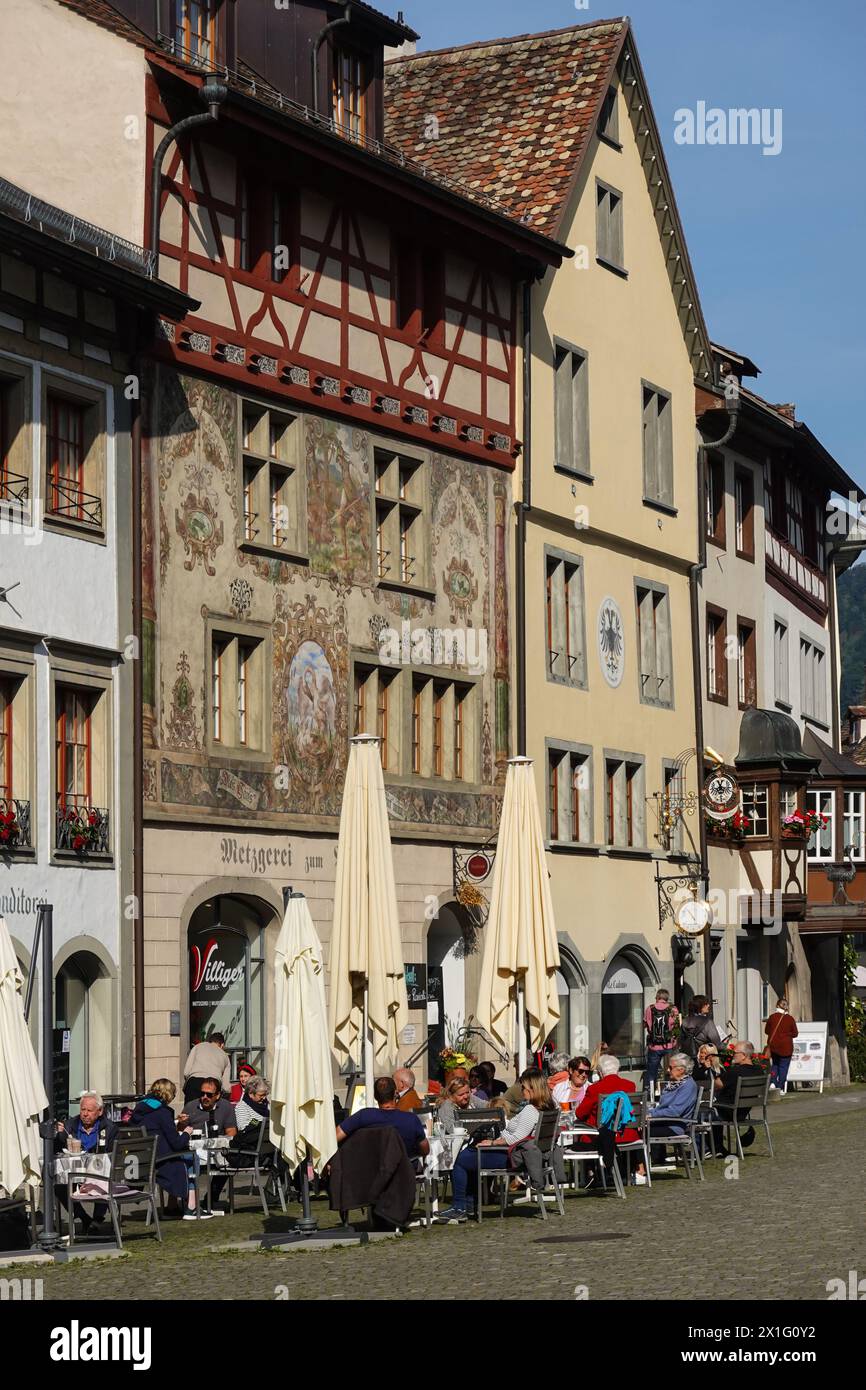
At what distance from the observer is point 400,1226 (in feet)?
61.3

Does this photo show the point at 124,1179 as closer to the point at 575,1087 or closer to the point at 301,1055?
the point at 301,1055

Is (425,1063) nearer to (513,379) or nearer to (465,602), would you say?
(465,602)

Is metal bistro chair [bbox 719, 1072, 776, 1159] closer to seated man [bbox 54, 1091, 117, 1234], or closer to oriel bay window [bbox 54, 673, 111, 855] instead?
seated man [bbox 54, 1091, 117, 1234]

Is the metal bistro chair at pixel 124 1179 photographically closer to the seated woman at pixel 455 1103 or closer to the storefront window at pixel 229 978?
the seated woman at pixel 455 1103

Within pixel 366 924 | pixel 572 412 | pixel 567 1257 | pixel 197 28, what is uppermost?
pixel 197 28

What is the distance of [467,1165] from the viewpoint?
19922 millimetres

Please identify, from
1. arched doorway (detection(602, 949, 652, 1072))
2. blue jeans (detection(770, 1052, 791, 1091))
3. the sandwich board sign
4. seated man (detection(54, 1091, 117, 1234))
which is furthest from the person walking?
seated man (detection(54, 1091, 117, 1234))

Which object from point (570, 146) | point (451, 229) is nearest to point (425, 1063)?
point (451, 229)

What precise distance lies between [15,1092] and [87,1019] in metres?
7.88

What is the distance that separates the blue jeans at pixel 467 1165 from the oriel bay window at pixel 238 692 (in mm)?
8047

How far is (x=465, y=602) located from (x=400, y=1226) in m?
14.3

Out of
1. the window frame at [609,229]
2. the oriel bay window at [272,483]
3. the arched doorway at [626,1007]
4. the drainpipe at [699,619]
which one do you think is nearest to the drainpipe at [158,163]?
the oriel bay window at [272,483]

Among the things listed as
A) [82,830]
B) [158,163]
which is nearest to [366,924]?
[82,830]
